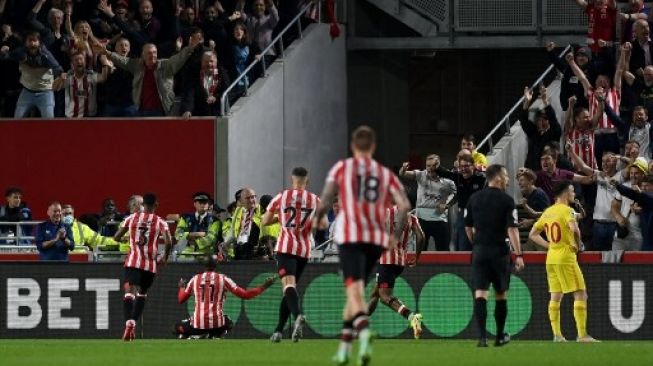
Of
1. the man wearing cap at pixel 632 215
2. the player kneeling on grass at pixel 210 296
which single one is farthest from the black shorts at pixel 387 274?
the man wearing cap at pixel 632 215

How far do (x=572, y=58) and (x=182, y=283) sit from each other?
727cm

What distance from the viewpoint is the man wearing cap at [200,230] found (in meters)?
25.1

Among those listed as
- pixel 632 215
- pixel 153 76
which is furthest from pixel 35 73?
pixel 632 215

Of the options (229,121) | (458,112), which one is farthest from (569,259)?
(458,112)

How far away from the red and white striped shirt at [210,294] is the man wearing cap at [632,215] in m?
4.91

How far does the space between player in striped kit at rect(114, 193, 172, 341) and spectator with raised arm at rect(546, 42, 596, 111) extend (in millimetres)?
8114

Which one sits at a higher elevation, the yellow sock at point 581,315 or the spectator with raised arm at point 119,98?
the spectator with raised arm at point 119,98

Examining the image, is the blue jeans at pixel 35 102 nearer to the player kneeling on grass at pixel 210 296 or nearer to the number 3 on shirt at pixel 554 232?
the player kneeling on grass at pixel 210 296

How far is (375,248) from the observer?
15703 millimetres

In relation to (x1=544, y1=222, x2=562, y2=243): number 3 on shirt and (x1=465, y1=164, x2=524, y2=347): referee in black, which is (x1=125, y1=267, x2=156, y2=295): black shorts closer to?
(x1=544, y1=222, x2=562, y2=243): number 3 on shirt

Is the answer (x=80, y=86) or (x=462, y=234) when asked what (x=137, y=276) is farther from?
(x=80, y=86)

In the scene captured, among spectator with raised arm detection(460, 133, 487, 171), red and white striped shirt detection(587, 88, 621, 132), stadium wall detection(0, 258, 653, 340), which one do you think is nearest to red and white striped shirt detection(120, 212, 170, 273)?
stadium wall detection(0, 258, 653, 340)

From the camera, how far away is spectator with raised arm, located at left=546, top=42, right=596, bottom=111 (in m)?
27.7

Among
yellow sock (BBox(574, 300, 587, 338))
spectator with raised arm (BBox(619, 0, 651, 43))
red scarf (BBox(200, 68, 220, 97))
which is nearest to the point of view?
yellow sock (BBox(574, 300, 587, 338))
